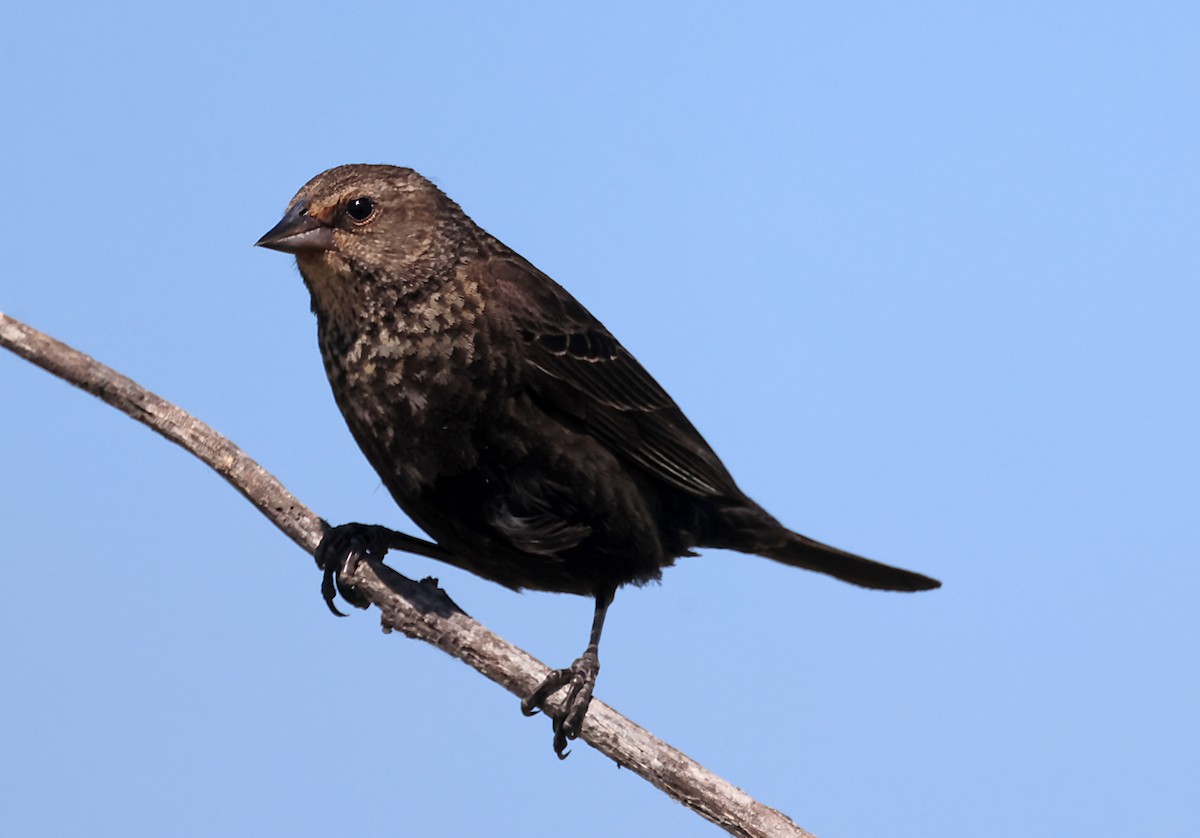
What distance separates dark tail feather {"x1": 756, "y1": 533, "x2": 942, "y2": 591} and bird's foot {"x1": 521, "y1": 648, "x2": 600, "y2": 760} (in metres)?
1.23

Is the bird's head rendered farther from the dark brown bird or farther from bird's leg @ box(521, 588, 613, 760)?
bird's leg @ box(521, 588, 613, 760)

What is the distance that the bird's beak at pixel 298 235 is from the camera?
4770 millimetres

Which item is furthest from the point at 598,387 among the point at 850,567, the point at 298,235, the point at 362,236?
the point at 850,567

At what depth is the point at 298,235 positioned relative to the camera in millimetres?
4797

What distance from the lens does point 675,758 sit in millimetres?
4348

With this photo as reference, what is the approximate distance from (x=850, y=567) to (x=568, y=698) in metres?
1.65

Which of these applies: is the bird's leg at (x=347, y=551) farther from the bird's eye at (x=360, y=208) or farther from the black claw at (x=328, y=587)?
the bird's eye at (x=360, y=208)

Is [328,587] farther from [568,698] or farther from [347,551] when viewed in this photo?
[568,698]

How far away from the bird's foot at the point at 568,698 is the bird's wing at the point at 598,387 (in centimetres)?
76

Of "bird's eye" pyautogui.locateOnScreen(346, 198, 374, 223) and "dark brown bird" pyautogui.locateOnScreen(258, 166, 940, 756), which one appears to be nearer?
"dark brown bird" pyautogui.locateOnScreen(258, 166, 940, 756)

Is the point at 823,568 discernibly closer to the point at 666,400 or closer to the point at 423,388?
the point at 666,400

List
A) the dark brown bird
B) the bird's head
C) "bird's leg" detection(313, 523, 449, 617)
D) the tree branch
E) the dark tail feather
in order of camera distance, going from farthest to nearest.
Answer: the dark tail feather
"bird's leg" detection(313, 523, 449, 617)
the bird's head
the dark brown bird
the tree branch

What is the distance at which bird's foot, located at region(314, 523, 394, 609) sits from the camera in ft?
16.4

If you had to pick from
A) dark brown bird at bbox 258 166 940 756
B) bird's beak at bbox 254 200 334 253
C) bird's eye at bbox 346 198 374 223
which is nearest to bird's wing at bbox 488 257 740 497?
dark brown bird at bbox 258 166 940 756
